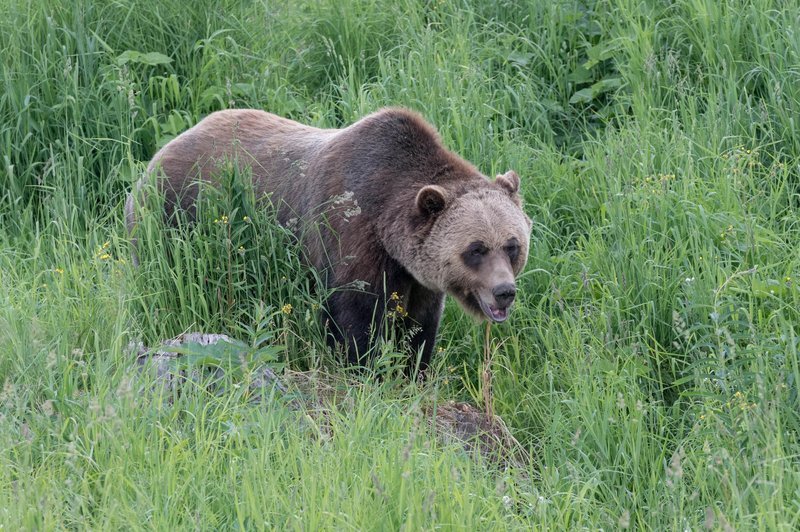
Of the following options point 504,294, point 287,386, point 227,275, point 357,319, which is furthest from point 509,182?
point 287,386

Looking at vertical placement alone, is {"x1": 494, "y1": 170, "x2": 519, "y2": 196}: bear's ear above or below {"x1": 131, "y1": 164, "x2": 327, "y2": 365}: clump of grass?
above

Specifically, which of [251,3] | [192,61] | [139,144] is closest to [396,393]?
[139,144]

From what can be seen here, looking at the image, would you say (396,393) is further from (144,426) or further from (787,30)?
(787,30)

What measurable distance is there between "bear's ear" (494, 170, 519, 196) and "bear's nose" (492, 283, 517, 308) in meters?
0.76

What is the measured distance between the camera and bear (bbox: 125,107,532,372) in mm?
5766

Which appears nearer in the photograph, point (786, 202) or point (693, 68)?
point (786, 202)

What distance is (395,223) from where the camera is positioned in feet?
19.4

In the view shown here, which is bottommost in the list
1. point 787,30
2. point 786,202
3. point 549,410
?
point 549,410

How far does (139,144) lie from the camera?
7.54m

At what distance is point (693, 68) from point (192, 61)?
3.43 meters

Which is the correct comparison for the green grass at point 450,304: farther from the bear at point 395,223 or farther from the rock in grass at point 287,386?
the bear at point 395,223

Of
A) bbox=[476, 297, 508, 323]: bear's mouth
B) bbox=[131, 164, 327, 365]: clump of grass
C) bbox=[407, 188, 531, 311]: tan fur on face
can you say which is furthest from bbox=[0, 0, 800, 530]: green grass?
bbox=[407, 188, 531, 311]: tan fur on face

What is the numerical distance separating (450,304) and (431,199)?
0.93m

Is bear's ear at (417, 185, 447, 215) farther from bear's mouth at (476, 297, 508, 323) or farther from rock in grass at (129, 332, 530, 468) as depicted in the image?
rock in grass at (129, 332, 530, 468)
